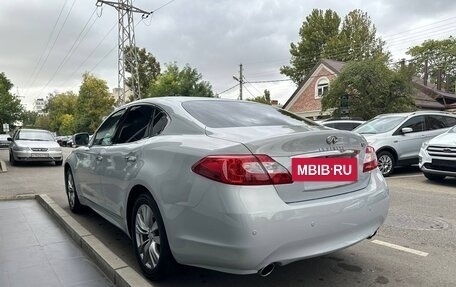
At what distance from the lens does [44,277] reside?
147 inches

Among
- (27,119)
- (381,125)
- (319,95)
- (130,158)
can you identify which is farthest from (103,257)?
(27,119)

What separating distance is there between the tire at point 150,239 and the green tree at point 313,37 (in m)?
45.5

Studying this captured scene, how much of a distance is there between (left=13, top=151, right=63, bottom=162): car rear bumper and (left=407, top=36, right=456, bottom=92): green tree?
5330cm

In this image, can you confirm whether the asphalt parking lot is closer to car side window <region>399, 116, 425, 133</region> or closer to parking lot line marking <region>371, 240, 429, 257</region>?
parking lot line marking <region>371, 240, 429, 257</region>

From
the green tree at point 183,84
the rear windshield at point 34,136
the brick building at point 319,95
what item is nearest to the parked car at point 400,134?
the rear windshield at point 34,136

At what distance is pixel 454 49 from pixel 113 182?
6318 centimetres

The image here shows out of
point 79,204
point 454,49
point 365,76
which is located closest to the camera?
point 79,204

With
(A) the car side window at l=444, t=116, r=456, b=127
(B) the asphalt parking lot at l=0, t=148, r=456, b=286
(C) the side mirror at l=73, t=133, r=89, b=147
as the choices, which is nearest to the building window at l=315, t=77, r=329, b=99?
(A) the car side window at l=444, t=116, r=456, b=127

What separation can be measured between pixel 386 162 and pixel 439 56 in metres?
56.5

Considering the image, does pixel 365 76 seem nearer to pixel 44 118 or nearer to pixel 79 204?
pixel 79 204

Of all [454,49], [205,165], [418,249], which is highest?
[454,49]

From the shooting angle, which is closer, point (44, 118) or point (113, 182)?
point (113, 182)

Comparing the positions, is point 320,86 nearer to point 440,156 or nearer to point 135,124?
point 440,156

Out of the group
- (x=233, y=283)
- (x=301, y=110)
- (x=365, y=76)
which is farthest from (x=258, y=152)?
(x=301, y=110)
